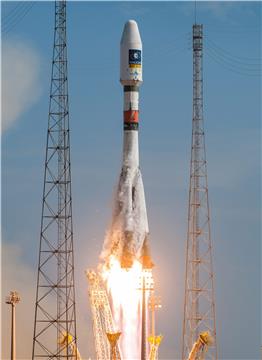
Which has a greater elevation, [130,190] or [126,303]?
[130,190]

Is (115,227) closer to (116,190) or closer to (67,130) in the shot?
(116,190)

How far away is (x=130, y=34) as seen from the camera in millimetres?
108312

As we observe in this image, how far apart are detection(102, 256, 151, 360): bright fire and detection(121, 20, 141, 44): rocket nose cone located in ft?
59.4

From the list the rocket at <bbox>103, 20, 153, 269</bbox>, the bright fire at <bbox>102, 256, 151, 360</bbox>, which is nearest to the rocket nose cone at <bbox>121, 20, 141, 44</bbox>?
the rocket at <bbox>103, 20, 153, 269</bbox>

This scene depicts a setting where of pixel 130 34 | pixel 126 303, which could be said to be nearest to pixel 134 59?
pixel 130 34

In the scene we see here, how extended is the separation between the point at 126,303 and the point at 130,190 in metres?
9.33

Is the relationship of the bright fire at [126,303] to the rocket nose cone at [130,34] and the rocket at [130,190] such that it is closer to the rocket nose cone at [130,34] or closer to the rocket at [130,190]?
the rocket at [130,190]

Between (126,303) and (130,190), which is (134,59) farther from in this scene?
(126,303)

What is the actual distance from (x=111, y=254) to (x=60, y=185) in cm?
1097

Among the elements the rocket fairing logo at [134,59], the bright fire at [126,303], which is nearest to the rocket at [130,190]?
the rocket fairing logo at [134,59]

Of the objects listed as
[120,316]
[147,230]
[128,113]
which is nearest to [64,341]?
[120,316]

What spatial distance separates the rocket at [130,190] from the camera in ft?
350

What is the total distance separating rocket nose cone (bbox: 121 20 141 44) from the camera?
355 feet

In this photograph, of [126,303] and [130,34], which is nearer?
[126,303]
